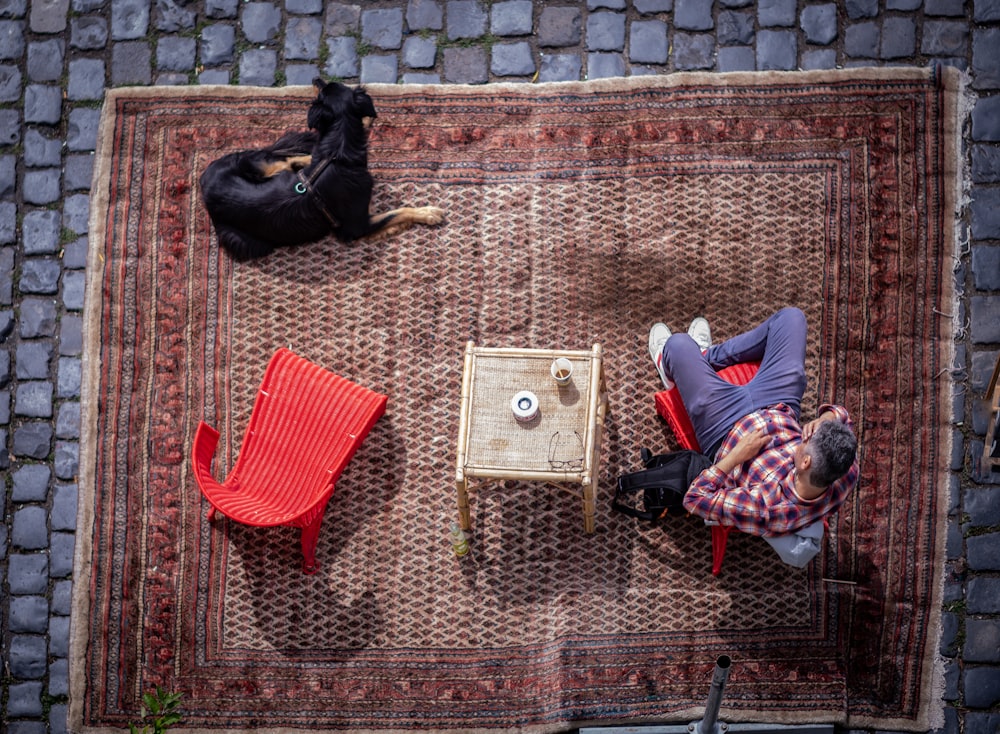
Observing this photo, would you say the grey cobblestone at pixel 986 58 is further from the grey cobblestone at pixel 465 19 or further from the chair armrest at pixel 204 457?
the chair armrest at pixel 204 457

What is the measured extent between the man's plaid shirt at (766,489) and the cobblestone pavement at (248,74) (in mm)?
1473

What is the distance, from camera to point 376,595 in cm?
554

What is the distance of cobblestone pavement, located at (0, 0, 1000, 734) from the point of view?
5668 millimetres

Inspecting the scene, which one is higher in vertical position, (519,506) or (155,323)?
(155,323)

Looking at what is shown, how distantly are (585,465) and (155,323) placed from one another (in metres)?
2.85

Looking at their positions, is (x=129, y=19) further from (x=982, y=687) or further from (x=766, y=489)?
(x=982, y=687)

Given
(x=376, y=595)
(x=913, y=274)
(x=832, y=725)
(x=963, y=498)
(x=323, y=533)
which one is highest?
(x=913, y=274)

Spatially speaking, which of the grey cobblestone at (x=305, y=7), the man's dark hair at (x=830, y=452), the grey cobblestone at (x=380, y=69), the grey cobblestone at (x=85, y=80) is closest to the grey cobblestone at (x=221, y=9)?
the grey cobblestone at (x=305, y=7)

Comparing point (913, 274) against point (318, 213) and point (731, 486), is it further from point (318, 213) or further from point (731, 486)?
point (318, 213)

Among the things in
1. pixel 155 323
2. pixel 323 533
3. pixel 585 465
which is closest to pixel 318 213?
pixel 155 323

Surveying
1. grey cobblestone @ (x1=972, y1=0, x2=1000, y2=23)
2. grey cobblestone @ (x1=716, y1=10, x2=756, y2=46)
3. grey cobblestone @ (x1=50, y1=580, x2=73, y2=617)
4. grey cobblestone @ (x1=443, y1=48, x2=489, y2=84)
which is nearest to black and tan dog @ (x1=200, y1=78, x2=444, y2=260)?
grey cobblestone @ (x1=443, y1=48, x2=489, y2=84)

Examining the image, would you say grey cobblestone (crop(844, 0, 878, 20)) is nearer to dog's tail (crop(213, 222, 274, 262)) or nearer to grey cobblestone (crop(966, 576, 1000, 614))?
grey cobblestone (crop(966, 576, 1000, 614))

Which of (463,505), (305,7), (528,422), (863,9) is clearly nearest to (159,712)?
(463,505)

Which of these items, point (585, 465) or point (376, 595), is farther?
point (376, 595)
